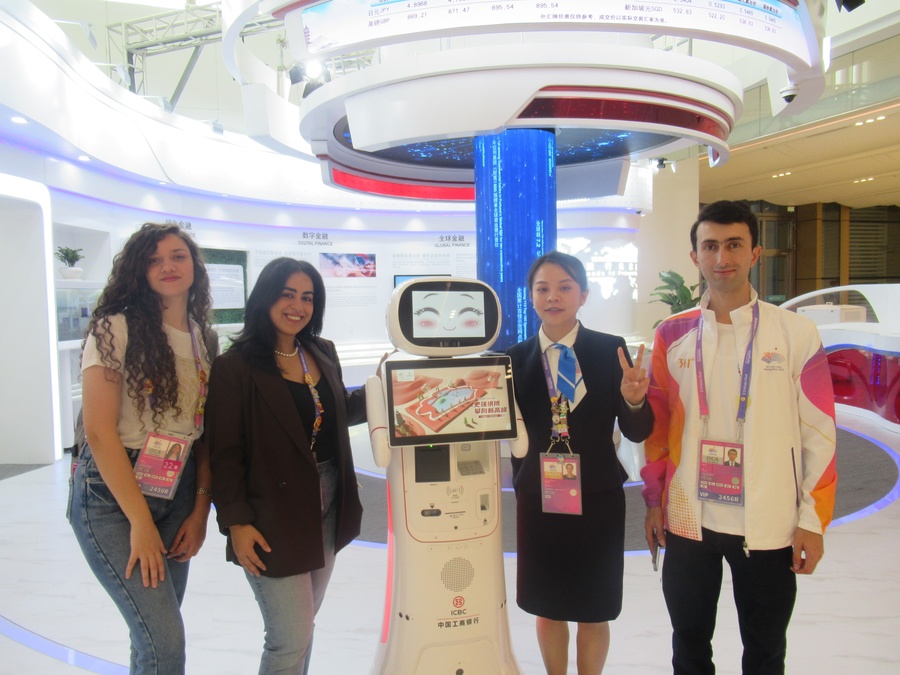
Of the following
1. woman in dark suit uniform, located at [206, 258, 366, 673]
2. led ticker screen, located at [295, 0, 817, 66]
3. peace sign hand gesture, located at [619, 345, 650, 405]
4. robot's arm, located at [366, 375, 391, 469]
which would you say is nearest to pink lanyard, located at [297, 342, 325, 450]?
woman in dark suit uniform, located at [206, 258, 366, 673]

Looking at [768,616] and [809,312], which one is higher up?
Result: [809,312]

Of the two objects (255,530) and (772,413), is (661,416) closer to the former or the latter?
(772,413)

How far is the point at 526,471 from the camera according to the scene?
6.24 feet

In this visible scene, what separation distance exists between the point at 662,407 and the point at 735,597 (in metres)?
0.59

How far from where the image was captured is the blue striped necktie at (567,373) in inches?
72.4

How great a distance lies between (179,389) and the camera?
165cm

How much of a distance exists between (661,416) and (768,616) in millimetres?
618

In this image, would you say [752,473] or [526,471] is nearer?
[752,473]

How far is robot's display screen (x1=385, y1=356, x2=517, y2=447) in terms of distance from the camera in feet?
5.56

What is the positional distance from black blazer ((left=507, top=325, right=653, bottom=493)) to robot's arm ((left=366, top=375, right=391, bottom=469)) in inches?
17.9

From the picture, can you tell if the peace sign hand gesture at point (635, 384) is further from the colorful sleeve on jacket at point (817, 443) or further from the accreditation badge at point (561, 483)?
the colorful sleeve on jacket at point (817, 443)

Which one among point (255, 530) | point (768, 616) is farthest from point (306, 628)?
point (768, 616)

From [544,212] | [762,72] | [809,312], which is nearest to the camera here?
[544,212]

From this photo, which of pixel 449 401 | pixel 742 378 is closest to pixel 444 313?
pixel 449 401
